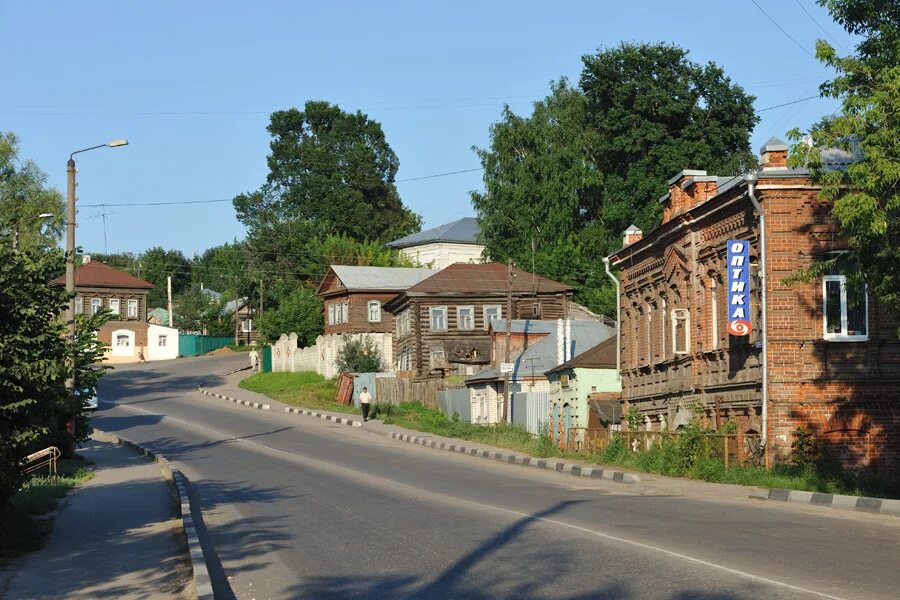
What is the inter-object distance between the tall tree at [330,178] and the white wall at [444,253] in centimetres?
677

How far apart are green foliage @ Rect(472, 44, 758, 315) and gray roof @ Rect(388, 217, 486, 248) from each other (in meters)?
18.9

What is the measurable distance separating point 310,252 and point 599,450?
6390cm

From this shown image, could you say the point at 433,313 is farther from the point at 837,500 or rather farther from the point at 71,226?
the point at 837,500

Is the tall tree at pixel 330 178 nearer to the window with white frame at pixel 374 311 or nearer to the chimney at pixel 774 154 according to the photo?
the window with white frame at pixel 374 311

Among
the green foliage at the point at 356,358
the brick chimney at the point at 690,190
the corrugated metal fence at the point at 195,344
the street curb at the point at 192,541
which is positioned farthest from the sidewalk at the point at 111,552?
the corrugated metal fence at the point at 195,344

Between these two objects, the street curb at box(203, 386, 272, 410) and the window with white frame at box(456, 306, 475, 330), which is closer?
the street curb at box(203, 386, 272, 410)

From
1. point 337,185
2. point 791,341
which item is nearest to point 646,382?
point 791,341

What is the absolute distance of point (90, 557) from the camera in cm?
1362

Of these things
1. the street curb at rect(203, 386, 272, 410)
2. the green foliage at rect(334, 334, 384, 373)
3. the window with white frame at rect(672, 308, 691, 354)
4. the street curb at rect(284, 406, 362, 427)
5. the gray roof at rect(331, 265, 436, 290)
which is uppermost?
the gray roof at rect(331, 265, 436, 290)

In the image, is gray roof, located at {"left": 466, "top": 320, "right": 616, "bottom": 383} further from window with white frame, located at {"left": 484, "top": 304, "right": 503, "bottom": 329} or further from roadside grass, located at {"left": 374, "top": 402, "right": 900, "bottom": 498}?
window with white frame, located at {"left": 484, "top": 304, "right": 503, "bottom": 329}

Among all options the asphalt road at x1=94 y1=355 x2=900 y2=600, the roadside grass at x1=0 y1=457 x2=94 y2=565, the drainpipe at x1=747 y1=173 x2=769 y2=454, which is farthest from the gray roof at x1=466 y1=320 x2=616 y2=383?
the roadside grass at x1=0 y1=457 x2=94 y2=565

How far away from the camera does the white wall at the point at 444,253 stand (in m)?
96.2

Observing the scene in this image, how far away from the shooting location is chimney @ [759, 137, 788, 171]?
26.1 meters

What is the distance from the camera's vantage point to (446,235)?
319ft
